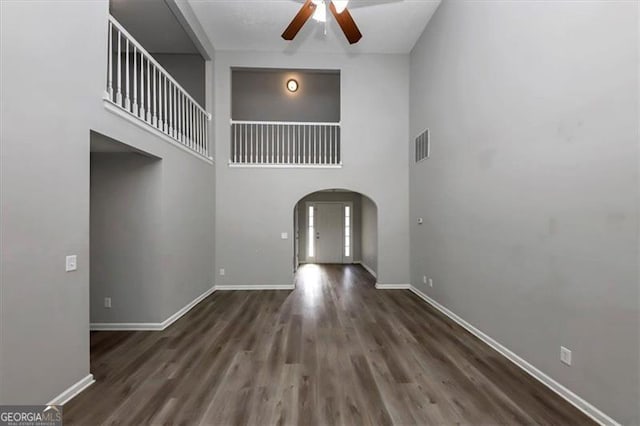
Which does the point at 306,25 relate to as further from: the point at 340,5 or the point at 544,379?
the point at 544,379

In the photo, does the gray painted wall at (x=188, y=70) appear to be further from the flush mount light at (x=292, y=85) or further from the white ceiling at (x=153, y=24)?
the flush mount light at (x=292, y=85)

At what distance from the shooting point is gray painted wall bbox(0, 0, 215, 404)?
1.73 meters

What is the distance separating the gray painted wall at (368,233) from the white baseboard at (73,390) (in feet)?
18.7

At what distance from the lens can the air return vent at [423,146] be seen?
4.83m

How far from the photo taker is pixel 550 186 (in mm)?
2336

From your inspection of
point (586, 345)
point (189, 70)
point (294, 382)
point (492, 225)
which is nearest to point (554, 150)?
point (492, 225)

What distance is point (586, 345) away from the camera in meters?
2.03

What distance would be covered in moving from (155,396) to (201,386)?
0.34 metres

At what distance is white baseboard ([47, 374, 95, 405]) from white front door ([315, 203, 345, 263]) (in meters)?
7.37

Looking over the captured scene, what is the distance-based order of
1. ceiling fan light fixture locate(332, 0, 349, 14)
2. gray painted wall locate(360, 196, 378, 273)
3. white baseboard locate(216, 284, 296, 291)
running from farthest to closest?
gray painted wall locate(360, 196, 378, 273)
white baseboard locate(216, 284, 296, 291)
ceiling fan light fixture locate(332, 0, 349, 14)

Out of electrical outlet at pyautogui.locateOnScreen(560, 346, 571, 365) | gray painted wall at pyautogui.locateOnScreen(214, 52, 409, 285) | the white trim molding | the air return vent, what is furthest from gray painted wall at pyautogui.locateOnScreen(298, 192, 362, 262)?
electrical outlet at pyautogui.locateOnScreen(560, 346, 571, 365)

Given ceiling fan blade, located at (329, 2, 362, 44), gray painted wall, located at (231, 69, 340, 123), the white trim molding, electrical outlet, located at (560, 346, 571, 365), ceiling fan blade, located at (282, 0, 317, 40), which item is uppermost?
gray painted wall, located at (231, 69, 340, 123)

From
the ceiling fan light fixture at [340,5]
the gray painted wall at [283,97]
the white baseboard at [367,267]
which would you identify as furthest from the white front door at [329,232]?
the ceiling fan light fixture at [340,5]

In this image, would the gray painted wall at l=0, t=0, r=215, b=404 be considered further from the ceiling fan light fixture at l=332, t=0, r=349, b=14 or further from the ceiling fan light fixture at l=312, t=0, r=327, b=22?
the ceiling fan light fixture at l=332, t=0, r=349, b=14
